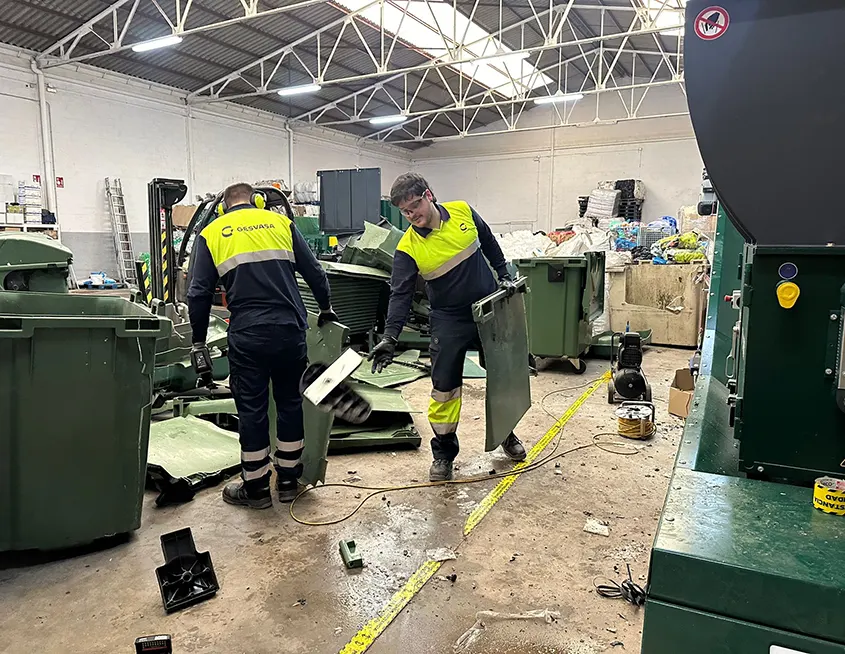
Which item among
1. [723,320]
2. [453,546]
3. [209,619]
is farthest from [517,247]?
[209,619]

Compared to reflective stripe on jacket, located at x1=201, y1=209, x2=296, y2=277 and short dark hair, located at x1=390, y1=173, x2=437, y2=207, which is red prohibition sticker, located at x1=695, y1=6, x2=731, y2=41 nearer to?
short dark hair, located at x1=390, y1=173, x2=437, y2=207

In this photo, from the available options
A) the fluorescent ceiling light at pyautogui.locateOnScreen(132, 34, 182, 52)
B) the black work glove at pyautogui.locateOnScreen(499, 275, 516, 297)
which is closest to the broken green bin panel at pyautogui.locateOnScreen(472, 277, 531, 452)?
the black work glove at pyautogui.locateOnScreen(499, 275, 516, 297)

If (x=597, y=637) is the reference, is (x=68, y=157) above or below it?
above

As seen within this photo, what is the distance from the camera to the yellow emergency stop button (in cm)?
106

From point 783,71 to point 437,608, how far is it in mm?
1859

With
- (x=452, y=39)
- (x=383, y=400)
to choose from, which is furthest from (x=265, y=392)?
(x=452, y=39)

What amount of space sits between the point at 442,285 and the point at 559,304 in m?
2.70

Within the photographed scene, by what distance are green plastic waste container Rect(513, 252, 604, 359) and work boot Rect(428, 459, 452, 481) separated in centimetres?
254

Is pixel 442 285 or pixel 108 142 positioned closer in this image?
pixel 442 285

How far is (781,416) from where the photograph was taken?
1.12 metres

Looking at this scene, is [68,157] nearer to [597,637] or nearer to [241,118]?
[241,118]

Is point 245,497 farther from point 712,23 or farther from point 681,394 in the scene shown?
point 681,394

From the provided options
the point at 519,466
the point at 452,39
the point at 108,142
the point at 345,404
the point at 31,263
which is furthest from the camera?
the point at 452,39

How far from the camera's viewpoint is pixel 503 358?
10.1 ft
